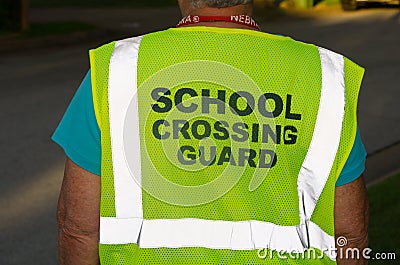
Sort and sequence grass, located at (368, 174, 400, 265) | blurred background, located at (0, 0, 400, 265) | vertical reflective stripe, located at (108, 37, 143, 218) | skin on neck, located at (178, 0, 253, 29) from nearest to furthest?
vertical reflective stripe, located at (108, 37, 143, 218) → skin on neck, located at (178, 0, 253, 29) → grass, located at (368, 174, 400, 265) → blurred background, located at (0, 0, 400, 265)

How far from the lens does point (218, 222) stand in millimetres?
1998

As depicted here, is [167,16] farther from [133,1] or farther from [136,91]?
[136,91]

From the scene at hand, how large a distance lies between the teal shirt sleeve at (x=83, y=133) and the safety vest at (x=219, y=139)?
1.1 inches

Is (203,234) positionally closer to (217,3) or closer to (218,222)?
(218,222)

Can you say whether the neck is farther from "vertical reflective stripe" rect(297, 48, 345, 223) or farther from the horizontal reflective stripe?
the horizontal reflective stripe

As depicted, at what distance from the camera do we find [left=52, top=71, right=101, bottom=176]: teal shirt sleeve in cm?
197

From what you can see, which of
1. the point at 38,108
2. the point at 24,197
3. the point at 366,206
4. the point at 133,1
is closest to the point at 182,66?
the point at 366,206

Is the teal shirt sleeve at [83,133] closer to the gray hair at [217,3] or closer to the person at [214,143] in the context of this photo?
the person at [214,143]

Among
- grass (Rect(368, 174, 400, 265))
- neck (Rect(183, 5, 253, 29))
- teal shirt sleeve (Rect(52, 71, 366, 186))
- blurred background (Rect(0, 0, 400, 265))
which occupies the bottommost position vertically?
blurred background (Rect(0, 0, 400, 265))

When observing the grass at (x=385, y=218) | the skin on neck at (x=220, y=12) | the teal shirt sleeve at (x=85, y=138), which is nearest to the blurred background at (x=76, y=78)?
the grass at (x=385, y=218)

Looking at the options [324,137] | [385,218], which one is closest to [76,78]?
[385,218]

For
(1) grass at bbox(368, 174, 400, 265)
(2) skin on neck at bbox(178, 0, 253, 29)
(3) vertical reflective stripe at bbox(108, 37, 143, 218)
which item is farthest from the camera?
(1) grass at bbox(368, 174, 400, 265)

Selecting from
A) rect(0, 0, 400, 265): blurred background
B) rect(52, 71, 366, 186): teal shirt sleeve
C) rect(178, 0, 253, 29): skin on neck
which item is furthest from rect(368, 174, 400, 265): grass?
rect(178, 0, 253, 29): skin on neck

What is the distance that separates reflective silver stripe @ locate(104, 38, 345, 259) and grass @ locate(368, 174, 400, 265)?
3141mm
